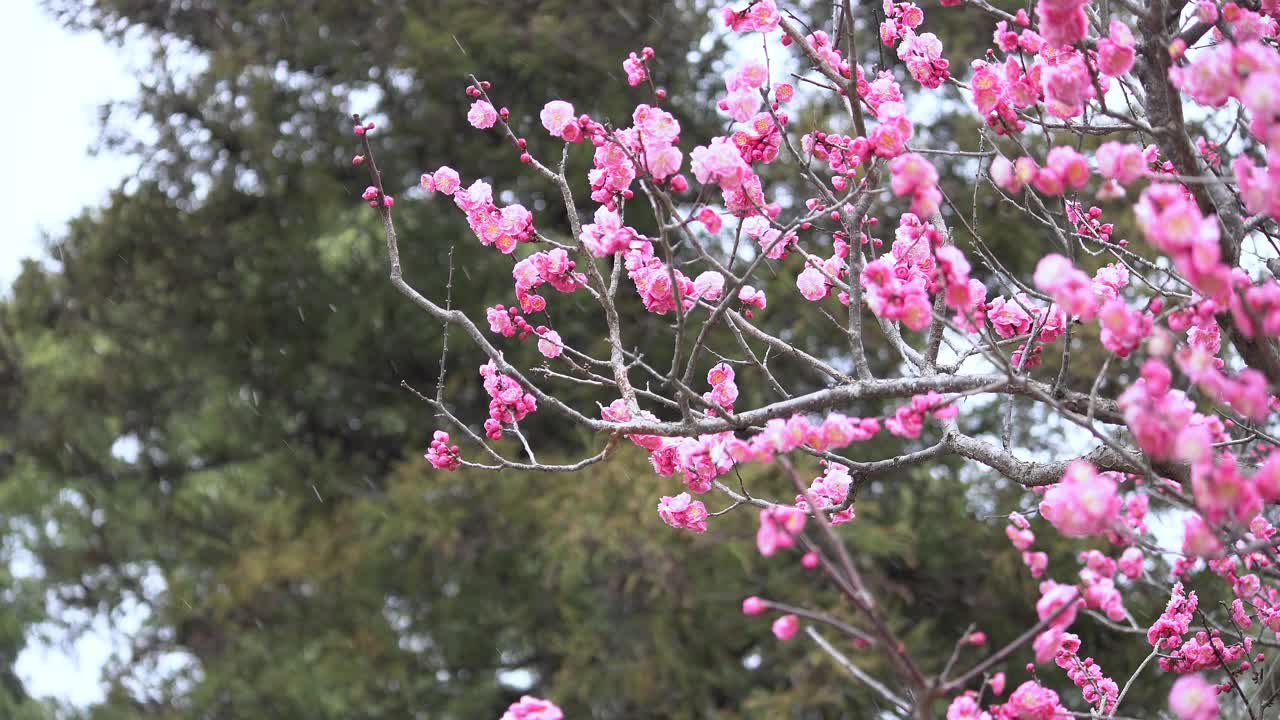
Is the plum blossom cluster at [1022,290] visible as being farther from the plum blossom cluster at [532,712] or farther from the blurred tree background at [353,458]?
the blurred tree background at [353,458]

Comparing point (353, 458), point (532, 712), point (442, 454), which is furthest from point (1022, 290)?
point (353, 458)

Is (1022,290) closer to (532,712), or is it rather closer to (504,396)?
(504,396)

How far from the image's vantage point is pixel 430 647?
754 centimetres

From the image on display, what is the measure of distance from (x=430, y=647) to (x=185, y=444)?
2.63 metres

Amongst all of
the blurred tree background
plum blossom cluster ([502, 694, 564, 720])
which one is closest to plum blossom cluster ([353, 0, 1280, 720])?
plum blossom cluster ([502, 694, 564, 720])

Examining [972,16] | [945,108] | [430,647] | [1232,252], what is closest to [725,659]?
[430,647]

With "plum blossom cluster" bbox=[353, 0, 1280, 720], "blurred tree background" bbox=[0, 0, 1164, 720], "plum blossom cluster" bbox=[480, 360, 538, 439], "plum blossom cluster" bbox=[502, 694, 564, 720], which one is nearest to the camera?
"plum blossom cluster" bbox=[353, 0, 1280, 720]

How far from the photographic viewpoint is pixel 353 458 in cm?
815

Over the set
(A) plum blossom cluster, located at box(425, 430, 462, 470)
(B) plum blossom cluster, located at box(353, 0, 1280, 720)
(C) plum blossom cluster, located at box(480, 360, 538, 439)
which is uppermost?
(B) plum blossom cluster, located at box(353, 0, 1280, 720)

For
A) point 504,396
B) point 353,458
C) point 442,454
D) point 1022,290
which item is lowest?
point 353,458

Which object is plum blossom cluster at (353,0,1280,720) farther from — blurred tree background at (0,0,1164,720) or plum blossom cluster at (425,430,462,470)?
blurred tree background at (0,0,1164,720)

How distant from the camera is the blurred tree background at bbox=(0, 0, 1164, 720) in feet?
22.0

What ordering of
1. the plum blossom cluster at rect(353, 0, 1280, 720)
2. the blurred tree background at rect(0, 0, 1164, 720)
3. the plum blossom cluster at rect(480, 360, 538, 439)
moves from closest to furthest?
the plum blossom cluster at rect(353, 0, 1280, 720) → the plum blossom cluster at rect(480, 360, 538, 439) → the blurred tree background at rect(0, 0, 1164, 720)

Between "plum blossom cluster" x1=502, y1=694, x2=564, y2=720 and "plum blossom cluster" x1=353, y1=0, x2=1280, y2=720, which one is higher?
"plum blossom cluster" x1=353, y1=0, x2=1280, y2=720
